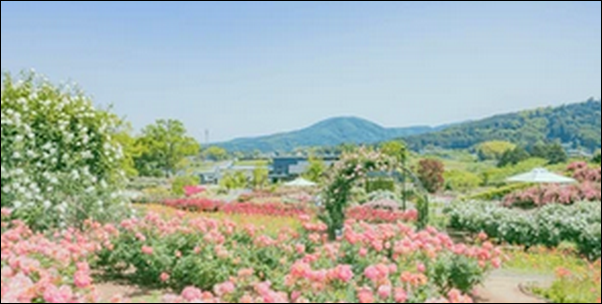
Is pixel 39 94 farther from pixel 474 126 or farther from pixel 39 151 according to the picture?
pixel 474 126

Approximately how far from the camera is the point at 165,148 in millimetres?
35906

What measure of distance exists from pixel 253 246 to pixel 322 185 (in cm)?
479

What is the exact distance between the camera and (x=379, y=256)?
489 cm

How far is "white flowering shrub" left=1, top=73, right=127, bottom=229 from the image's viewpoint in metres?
8.66

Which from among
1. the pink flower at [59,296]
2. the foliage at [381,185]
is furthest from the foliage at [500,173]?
the pink flower at [59,296]

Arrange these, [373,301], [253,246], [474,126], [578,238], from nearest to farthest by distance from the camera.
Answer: [373,301], [253,246], [578,238], [474,126]

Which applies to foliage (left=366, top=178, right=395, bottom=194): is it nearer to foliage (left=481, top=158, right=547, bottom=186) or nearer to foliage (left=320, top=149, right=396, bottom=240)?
foliage (left=320, top=149, right=396, bottom=240)

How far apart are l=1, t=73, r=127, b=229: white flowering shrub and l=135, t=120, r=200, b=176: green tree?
24.9 meters

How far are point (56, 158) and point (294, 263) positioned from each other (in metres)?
6.15

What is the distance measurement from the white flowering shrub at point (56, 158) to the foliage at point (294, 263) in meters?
3.01

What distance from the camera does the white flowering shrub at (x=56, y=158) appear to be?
8.66 m

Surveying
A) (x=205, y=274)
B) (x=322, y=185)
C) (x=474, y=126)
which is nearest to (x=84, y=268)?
(x=205, y=274)

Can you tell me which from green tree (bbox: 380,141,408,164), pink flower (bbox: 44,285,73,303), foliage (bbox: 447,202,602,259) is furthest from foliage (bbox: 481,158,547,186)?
pink flower (bbox: 44,285,73,303)

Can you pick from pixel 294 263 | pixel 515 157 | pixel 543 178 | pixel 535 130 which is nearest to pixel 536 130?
pixel 535 130
